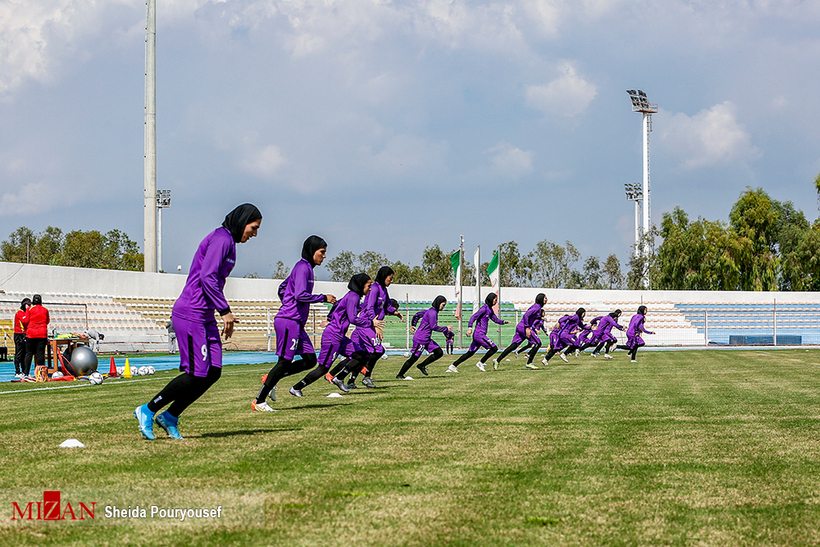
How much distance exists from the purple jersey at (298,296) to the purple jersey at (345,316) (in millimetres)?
2401

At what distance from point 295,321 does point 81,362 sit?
33.5 ft

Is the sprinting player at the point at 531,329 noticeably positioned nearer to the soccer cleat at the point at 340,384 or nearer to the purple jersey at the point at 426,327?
the purple jersey at the point at 426,327

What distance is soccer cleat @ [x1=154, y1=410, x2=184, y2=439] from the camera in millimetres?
6895

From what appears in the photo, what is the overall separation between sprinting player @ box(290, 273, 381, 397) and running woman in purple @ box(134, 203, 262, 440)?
4533mm

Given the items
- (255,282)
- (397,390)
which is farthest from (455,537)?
(255,282)

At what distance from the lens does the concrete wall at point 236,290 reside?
124ft

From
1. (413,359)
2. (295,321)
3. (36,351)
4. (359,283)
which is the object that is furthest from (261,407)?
(36,351)

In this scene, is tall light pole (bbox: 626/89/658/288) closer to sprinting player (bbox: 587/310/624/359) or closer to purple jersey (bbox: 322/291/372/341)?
sprinting player (bbox: 587/310/624/359)

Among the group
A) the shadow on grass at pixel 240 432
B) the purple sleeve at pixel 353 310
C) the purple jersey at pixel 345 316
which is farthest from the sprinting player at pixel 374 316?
the shadow on grass at pixel 240 432

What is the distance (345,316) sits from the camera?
1335cm

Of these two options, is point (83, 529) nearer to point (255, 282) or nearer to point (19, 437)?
point (19, 437)

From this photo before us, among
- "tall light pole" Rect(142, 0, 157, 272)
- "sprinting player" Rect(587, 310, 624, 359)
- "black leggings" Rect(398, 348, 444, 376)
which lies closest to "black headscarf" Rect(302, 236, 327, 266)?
"black leggings" Rect(398, 348, 444, 376)

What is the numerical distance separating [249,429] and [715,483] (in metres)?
4.33

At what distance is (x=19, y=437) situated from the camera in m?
7.18
